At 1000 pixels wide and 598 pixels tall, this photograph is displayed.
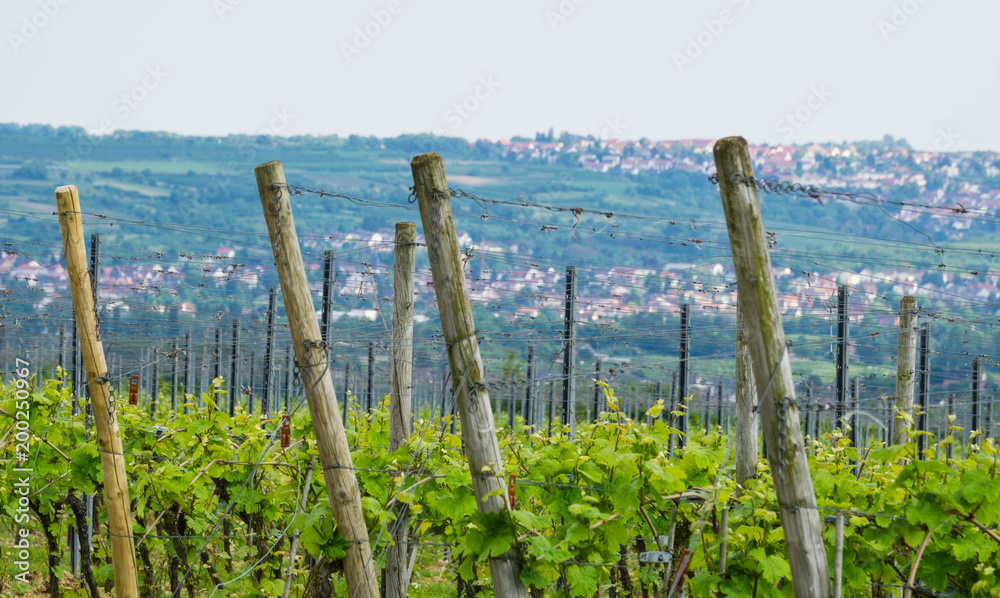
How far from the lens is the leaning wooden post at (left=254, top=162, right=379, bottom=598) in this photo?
3.78 meters

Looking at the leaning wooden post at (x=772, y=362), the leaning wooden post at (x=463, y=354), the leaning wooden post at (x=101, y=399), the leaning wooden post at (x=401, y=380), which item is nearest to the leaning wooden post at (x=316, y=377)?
the leaning wooden post at (x=401, y=380)

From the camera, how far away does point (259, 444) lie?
5129 millimetres

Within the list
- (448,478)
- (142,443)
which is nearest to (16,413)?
(142,443)

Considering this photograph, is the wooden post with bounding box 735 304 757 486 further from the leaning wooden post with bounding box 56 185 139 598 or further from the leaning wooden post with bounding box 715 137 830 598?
the leaning wooden post with bounding box 56 185 139 598

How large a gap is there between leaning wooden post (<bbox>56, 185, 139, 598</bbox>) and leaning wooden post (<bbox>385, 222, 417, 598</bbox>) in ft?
4.70

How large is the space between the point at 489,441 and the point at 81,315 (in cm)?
237

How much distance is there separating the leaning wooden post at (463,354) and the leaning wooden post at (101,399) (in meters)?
2.07

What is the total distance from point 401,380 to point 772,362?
7.70 ft

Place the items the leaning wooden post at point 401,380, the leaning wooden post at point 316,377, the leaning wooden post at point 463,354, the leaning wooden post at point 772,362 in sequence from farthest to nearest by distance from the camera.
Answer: the leaning wooden post at point 401,380 < the leaning wooden post at point 316,377 < the leaning wooden post at point 463,354 < the leaning wooden post at point 772,362

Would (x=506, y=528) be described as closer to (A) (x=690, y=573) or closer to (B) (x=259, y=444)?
(A) (x=690, y=573)

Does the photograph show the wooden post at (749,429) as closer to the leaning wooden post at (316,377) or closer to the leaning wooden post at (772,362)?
the leaning wooden post at (772,362)

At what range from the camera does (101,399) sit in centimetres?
458

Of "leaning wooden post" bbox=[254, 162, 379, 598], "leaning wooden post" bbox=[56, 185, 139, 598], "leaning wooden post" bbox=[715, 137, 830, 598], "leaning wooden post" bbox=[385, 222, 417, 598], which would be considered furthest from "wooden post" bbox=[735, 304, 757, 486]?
"leaning wooden post" bbox=[56, 185, 139, 598]

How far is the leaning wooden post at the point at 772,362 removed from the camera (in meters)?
2.86
